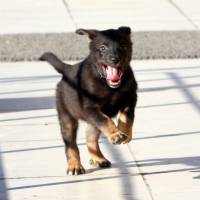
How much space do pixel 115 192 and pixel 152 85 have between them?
423 centimetres

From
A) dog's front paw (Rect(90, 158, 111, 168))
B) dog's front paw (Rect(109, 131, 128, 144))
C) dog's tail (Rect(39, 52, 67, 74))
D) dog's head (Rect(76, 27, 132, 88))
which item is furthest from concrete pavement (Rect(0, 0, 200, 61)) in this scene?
dog's front paw (Rect(109, 131, 128, 144))

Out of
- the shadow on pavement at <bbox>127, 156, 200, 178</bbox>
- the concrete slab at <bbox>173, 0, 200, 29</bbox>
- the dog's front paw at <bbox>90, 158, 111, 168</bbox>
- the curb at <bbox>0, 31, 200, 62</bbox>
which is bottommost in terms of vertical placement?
the concrete slab at <bbox>173, 0, 200, 29</bbox>

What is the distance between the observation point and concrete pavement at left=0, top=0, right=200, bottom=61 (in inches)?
529

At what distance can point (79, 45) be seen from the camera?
13742 millimetres

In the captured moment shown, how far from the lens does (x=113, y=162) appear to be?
850 centimetres

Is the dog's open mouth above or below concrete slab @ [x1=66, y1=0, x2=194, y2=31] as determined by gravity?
above

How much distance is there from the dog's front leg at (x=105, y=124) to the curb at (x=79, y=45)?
5.27 metres

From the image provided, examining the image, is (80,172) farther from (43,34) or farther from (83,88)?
(43,34)

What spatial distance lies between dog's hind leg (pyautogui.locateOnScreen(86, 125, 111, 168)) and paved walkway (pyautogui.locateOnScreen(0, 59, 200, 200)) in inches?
3.0

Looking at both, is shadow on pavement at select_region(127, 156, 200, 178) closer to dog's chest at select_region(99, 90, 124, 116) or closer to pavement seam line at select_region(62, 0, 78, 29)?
dog's chest at select_region(99, 90, 124, 116)

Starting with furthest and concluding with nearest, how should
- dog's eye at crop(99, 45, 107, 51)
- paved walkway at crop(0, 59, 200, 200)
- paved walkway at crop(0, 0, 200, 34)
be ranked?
paved walkway at crop(0, 0, 200, 34)
dog's eye at crop(99, 45, 107, 51)
paved walkway at crop(0, 59, 200, 200)

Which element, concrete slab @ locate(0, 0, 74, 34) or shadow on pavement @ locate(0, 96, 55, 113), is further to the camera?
concrete slab @ locate(0, 0, 74, 34)

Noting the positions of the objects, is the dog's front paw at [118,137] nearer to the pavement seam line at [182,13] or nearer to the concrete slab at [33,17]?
the concrete slab at [33,17]

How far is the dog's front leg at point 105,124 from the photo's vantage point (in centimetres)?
745
